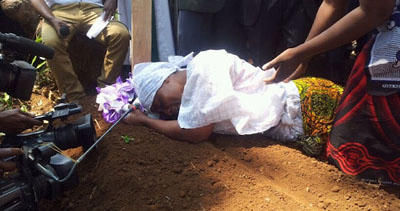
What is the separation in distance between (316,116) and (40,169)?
168 centimetres

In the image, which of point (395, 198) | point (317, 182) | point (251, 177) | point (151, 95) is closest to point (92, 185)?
point (151, 95)

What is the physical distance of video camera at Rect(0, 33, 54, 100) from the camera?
49.5 inches

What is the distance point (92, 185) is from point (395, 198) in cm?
165

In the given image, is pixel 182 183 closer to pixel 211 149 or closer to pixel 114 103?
pixel 211 149

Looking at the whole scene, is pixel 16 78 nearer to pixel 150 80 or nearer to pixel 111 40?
pixel 150 80

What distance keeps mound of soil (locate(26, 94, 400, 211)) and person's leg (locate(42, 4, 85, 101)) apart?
3.72 ft

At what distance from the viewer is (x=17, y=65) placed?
1395 mm

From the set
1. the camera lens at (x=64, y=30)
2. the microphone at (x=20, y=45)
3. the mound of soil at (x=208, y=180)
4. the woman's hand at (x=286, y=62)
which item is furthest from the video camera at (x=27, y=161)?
the camera lens at (x=64, y=30)

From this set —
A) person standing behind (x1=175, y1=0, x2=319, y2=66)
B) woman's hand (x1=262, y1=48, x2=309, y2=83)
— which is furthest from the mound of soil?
person standing behind (x1=175, y1=0, x2=319, y2=66)

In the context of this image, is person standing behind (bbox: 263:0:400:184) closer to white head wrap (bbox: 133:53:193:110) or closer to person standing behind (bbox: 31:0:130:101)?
white head wrap (bbox: 133:53:193:110)

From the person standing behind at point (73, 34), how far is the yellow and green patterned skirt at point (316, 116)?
183 cm

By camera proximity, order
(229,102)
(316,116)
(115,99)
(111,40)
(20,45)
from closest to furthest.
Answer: (20,45), (229,102), (316,116), (115,99), (111,40)

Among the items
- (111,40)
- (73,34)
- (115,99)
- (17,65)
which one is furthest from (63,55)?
(17,65)

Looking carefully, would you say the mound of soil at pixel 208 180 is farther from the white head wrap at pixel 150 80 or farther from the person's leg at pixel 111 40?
the person's leg at pixel 111 40
